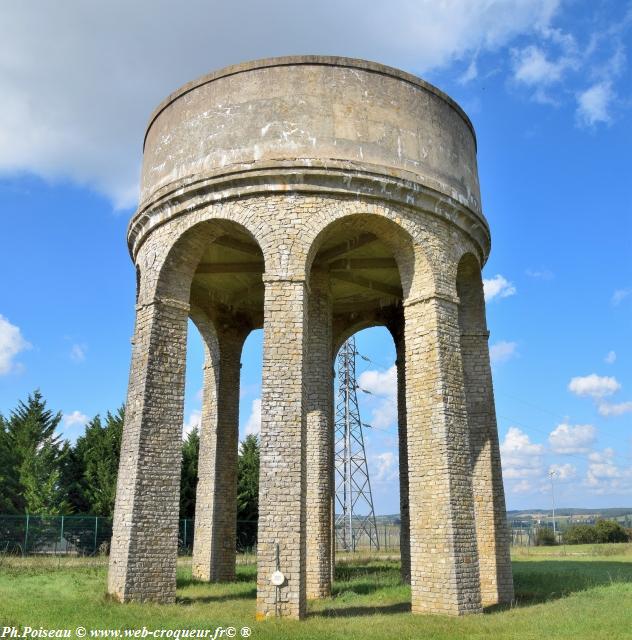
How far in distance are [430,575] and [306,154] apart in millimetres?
8263

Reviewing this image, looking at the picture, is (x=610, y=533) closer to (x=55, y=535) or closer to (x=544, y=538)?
(x=544, y=538)

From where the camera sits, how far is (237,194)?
13.0 m

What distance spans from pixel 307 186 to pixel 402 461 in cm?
852

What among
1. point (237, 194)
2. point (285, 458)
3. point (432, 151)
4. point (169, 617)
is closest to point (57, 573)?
point (169, 617)

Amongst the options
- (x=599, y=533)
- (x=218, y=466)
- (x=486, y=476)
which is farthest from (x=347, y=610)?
(x=599, y=533)

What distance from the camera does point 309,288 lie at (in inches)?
547

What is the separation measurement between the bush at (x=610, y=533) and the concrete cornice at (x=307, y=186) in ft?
120

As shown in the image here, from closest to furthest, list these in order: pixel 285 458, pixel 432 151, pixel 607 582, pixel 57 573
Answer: pixel 285 458 < pixel 432 151 < pixel 607 582 < pixel 57 573

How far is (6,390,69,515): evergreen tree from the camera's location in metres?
31.7

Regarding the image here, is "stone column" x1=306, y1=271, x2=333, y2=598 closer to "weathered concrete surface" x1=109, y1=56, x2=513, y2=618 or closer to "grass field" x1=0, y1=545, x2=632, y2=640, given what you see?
"weathered concrete surface" x1=109, y1=56, x2=513, y2=618

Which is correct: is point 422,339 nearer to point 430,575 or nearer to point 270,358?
point 270,358

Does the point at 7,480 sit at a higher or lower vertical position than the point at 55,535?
higher

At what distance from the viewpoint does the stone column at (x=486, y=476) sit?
1412 centimetres

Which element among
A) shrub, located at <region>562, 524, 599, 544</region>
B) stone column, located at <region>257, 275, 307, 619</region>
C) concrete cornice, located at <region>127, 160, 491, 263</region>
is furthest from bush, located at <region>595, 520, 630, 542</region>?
stone column, located at <region>257, 275, 307, 619</region>
